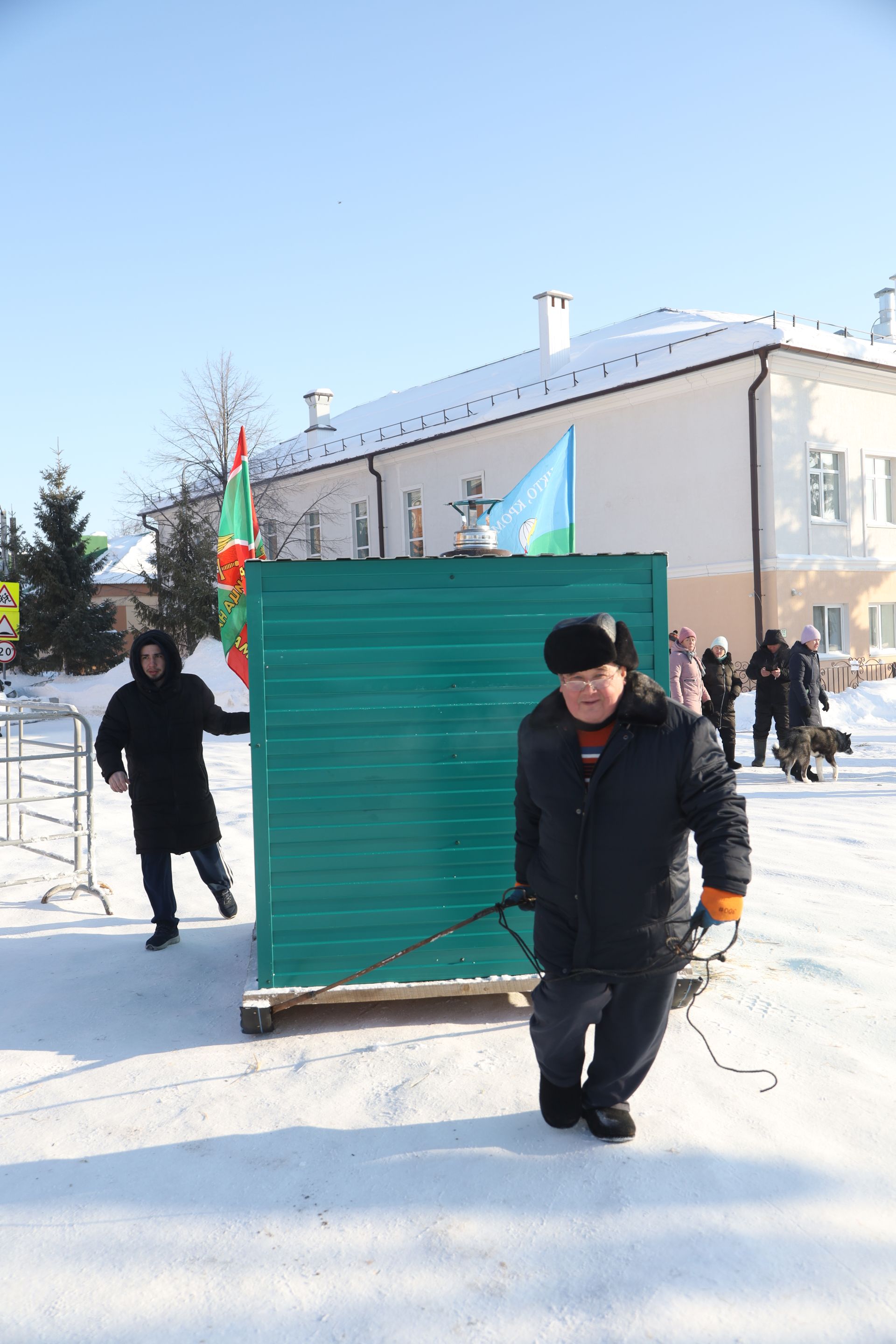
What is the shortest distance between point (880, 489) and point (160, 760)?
20853 millimetres

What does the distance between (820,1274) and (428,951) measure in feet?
6.30

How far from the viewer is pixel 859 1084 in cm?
345

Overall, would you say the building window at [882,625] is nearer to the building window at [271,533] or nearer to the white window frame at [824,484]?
the white window frame at [824,484]

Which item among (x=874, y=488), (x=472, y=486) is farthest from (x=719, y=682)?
(x=472, y=486)

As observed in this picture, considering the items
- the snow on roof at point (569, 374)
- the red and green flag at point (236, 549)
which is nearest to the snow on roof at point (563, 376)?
the snow on roof at point (569, 374)

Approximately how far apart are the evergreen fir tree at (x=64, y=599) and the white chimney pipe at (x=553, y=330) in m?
15.6

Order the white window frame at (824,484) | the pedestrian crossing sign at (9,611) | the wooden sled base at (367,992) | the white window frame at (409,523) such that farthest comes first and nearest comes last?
the white window frame at (409,523) → the white window frame at (824,484) → the pedestrian crossing sign at (9,611) → the wooden sled base at (367,992)

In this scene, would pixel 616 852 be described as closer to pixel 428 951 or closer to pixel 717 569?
pixel 428 951

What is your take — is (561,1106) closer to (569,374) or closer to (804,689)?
(804,689)

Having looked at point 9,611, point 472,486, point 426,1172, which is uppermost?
point 472,486

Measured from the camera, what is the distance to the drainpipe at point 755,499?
19922 mm

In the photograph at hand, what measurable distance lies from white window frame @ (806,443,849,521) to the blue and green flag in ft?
45.0

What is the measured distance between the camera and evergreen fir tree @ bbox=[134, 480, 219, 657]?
2686cm

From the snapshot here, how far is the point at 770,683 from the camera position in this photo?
11523 mm
